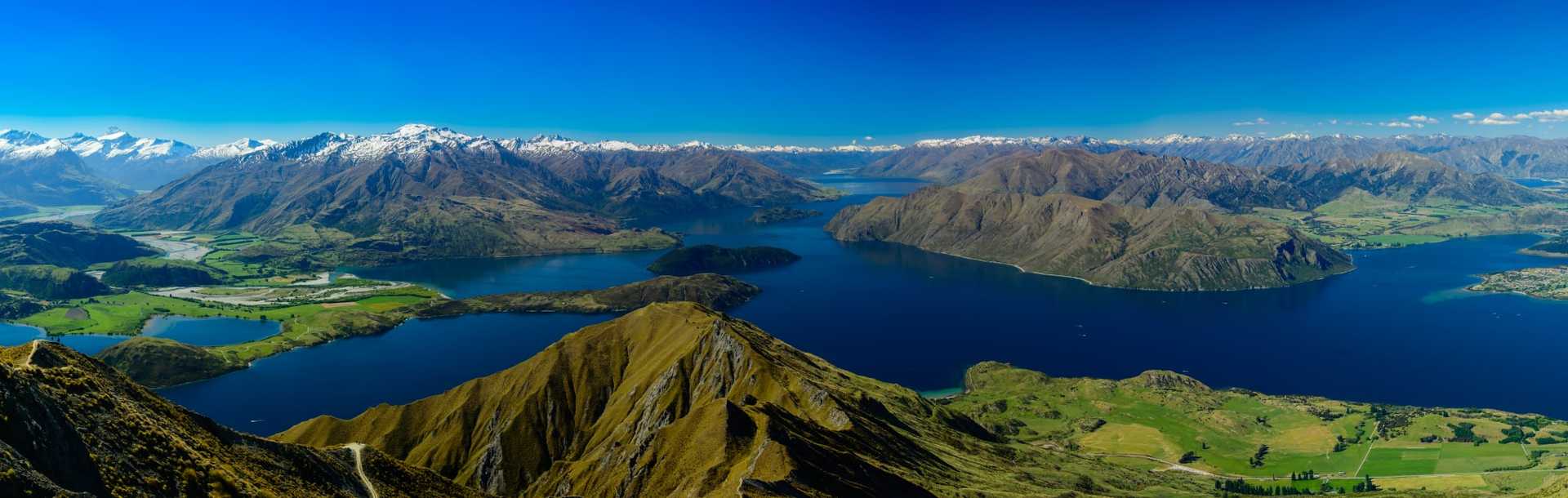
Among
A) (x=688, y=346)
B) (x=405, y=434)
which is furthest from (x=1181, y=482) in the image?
(x=405, y=434)

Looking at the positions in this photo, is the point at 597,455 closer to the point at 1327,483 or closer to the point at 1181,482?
the point at 1181,482

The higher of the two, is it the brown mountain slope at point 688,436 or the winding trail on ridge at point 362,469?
the winding trail on ridge at point 362,469

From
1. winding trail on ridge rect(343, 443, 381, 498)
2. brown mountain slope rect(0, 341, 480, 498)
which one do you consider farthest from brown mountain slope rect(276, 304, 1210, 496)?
brown mountain slope rect(0, 341, 480, 498)

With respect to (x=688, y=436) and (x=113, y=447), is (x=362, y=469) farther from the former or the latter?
(x=688, y=436)

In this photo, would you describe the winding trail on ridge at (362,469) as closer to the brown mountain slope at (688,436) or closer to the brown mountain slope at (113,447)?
the brown mountain slope at (113,447)

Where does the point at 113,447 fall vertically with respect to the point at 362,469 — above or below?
above

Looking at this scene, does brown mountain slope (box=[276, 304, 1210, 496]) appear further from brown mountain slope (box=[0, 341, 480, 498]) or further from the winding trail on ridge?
brown mountain slope (box=[0, 341, 480, 498])

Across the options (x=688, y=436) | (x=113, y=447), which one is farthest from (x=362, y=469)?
(x=688, y=436)

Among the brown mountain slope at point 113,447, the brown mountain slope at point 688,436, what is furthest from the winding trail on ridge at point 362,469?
the brown mountain slope at point 688,436
